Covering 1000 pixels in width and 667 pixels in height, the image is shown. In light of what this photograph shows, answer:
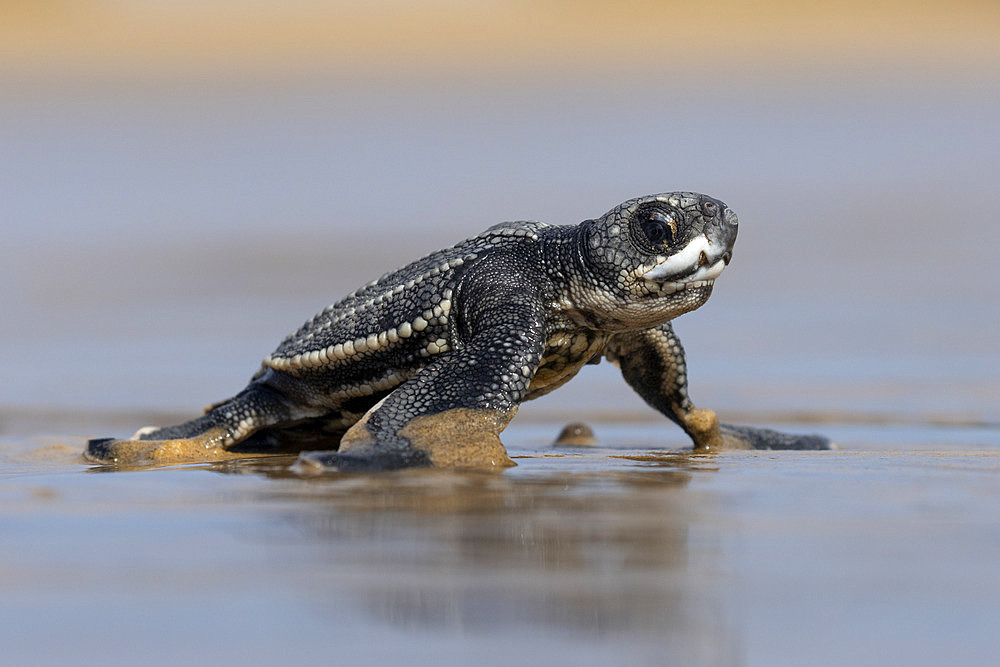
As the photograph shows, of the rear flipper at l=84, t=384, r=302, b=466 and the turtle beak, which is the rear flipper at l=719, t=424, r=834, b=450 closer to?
the turtle beak

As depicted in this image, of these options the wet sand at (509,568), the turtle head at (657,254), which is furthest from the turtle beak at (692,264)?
the wet sand at (509,568)

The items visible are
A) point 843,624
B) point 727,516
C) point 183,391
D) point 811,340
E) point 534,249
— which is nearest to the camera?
point 843,624

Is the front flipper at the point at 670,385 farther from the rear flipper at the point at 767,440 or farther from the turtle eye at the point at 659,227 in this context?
the turtle eye at the point at 659,227

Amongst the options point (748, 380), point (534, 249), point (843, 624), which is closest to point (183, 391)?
point (748, 380)

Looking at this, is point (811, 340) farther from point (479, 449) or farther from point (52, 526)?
point (52, 526)

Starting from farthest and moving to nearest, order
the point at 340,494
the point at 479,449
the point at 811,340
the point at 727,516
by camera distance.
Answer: the point at 811,340, the point at 479,449, the point at 340,494, the point at 727,516

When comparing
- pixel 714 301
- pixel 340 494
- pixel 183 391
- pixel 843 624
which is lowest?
pixel 843 624
